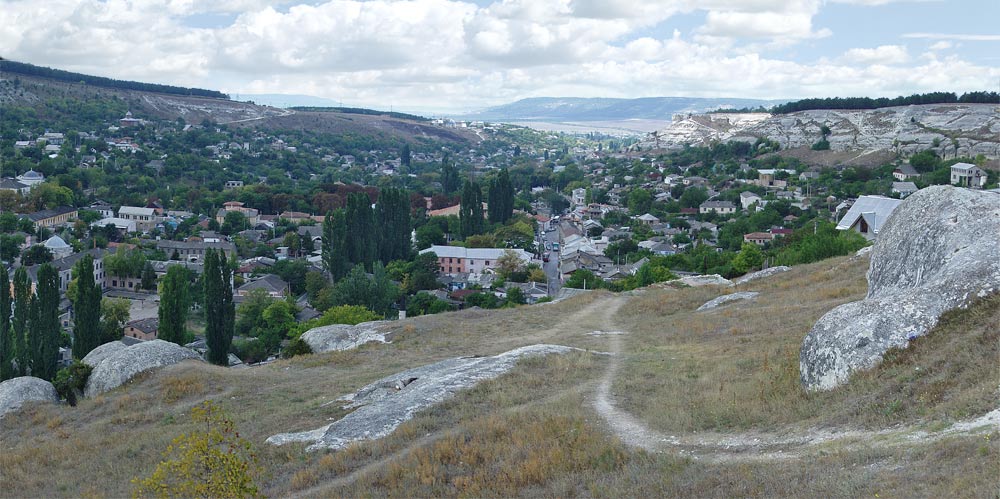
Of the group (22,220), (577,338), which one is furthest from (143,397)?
(22,220)

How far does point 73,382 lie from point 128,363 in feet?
5.29

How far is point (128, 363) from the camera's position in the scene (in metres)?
19.5

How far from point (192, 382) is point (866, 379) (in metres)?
13.7

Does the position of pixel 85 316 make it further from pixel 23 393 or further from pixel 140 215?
pixel 140 215

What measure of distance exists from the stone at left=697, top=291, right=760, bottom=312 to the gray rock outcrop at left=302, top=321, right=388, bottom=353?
887cm

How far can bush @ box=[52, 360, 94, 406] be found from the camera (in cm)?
1977

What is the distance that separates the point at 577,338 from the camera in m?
19.7

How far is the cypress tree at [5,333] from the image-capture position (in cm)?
2823

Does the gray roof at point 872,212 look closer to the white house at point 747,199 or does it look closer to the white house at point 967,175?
the white house at point 967,175

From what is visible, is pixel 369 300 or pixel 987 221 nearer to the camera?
pixel 987 221

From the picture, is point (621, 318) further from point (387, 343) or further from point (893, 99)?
point (893, 99)

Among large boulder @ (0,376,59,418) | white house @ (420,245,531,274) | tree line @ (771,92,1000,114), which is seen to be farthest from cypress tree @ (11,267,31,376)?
tree line @ (771,92,1000,114)

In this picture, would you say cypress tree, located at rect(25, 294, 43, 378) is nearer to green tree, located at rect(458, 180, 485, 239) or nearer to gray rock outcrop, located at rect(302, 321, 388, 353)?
gray rock outcrop, located at rect(302, 321, 388, 353)

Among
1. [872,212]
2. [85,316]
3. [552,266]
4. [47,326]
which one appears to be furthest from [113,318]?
[872,212]
